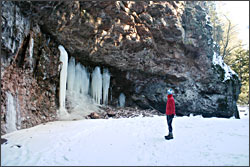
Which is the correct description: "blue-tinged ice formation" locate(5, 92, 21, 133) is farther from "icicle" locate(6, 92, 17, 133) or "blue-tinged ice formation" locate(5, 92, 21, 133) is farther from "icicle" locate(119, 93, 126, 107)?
"icicle" locate(119, 93, 126, 107)

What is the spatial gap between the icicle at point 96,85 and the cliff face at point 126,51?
642mm

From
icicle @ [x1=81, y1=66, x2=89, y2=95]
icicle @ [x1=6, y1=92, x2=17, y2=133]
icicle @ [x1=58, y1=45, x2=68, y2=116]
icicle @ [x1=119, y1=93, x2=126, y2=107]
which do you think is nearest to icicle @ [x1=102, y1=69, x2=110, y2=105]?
icicle @ [x1=81, y1=66, x2=89, y2=95]

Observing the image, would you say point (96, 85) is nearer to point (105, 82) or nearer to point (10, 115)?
point (105, 82)

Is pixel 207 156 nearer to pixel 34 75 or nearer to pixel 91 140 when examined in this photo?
pixel 91 140

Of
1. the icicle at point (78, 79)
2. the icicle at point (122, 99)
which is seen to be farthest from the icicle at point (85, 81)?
the icicle at point (122, 99)

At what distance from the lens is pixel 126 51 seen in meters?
10.4

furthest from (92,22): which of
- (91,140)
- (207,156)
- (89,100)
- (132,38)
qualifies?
(207,156)

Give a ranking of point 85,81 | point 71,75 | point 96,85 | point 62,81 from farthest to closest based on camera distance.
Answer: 1. point 96,85
2. point 85,81
3. point 71,75
4. point 62,81

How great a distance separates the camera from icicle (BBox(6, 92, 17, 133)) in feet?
17.0

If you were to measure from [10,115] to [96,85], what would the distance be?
6257mm

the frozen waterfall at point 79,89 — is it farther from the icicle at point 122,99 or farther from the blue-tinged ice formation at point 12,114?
the blue-tinged ice formation at point 12,114

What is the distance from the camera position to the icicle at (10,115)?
5.18 meters

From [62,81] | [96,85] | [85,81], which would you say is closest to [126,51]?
[96,85]

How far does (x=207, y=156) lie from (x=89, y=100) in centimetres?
865
